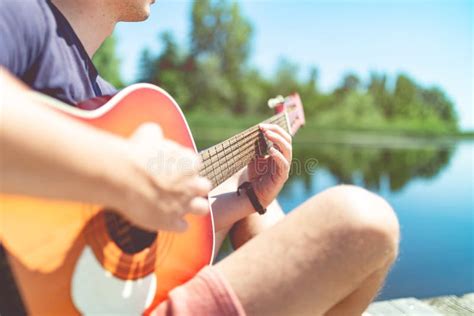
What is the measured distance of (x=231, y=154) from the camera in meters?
1.53

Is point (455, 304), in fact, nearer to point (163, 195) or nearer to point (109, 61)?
point (163, 195)

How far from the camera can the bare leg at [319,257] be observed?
0.90 m

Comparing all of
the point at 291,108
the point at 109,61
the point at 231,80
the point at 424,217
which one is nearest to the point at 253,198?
the point at 291,108

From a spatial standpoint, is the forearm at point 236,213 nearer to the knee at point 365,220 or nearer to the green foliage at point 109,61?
the knee at point 365,220

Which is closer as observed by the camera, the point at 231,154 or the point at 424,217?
the point at 231,154

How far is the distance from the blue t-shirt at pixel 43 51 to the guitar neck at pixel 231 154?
15.5 inches

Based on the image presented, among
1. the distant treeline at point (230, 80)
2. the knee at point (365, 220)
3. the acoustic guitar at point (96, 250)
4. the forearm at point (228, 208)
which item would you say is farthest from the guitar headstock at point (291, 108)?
the distant treeline at point (230, 80)

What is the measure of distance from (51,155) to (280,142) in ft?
3.90

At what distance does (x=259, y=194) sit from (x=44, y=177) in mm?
1141

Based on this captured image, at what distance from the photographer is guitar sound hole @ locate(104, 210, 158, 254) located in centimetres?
91

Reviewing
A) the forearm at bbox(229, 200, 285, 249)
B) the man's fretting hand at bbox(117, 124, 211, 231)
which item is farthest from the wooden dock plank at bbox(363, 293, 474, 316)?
the man's fretting hand at bbox(117, 124, 211, 231)

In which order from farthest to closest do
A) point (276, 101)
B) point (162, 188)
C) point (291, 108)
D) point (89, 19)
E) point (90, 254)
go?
point (291, 108)
point (276, 101)
point (89, 19)
point (90, 254)
point (162, 188)

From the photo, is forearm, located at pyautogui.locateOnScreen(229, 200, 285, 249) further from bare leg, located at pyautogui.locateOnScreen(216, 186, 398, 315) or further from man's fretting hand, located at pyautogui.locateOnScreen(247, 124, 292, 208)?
bare leg, located at pyautogui.locateOnScreen(216, 186, 398, 315)

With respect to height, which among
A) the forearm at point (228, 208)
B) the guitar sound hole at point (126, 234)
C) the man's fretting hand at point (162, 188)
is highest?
the man's fretting hand at point (162, 188)
